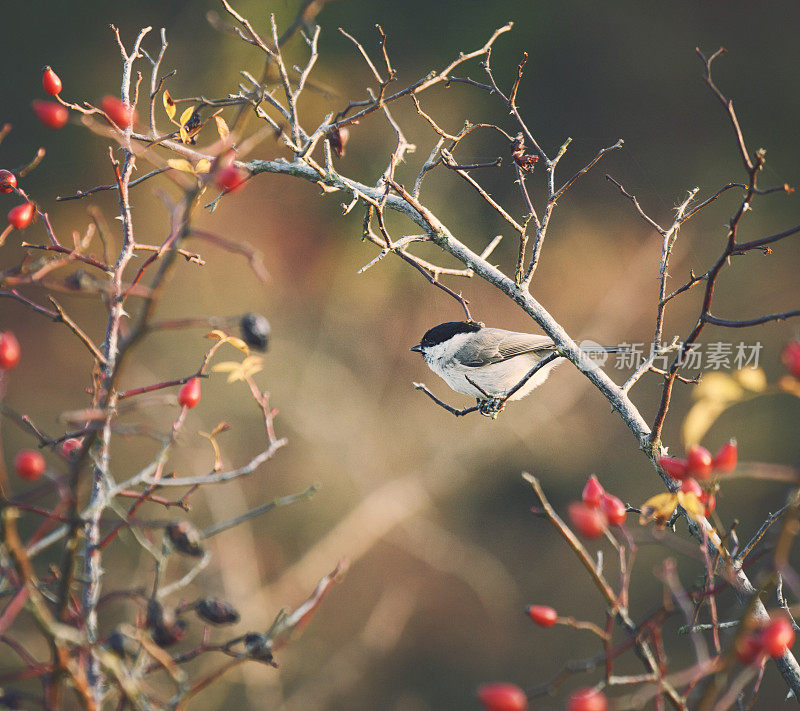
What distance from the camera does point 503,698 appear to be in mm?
757

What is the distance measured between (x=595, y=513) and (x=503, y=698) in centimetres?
27

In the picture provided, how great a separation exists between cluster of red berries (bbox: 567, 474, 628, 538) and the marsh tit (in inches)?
57.9

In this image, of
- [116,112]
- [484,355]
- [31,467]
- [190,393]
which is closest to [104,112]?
[116,112]

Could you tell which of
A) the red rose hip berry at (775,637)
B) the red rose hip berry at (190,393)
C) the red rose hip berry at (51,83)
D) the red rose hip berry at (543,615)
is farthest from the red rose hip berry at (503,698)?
the red rose hip berry at (51,83)

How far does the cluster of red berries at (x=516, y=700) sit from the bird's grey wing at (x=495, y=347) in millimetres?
1920

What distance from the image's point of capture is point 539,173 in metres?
5.75

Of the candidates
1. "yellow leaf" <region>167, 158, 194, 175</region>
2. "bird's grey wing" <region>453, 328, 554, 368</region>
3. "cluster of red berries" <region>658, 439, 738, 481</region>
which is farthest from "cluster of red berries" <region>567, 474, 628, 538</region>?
"bird's grey wing" <region>453, 328, 554, 368</region>

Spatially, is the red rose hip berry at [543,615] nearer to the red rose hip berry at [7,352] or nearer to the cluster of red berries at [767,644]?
the cluster of red berries at [767,644]

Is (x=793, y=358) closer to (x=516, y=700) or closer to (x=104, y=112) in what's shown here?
(x=516, y=700)

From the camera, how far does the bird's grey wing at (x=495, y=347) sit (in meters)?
2.69

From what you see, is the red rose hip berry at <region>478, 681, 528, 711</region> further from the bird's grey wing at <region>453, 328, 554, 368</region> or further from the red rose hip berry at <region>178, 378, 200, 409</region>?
the bird's grey wing at <region>453, 328, 554, 368</region>

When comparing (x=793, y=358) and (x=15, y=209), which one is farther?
(x=15, y=209)

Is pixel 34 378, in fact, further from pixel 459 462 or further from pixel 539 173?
pixel 539 173

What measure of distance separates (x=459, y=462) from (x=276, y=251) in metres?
2.36
